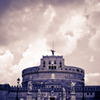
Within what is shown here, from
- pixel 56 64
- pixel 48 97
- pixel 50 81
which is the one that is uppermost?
pixel 56 64

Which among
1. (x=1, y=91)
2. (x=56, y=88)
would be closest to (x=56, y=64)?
(x=56, y=88)

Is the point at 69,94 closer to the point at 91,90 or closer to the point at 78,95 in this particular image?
the point at 78,95

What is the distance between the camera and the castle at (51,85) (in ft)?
278

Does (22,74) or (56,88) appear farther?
(22,74)

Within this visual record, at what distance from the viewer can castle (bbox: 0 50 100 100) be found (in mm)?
84875

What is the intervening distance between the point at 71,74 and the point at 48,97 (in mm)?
18526

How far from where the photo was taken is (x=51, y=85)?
297 feet

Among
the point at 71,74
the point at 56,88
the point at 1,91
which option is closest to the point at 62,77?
the point at 71,74

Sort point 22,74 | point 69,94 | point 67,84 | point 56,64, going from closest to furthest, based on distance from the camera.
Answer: point 69,94 < point 67,84 < point 56,64 < point 22,74

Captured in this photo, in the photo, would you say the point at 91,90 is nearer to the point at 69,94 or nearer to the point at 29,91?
the point at 69,94

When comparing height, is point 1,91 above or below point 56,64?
below

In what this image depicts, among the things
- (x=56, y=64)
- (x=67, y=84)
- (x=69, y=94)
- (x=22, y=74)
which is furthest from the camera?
(x=22, y=74)

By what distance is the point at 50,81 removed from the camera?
9325 centimetres

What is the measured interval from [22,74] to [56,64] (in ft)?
65.0
